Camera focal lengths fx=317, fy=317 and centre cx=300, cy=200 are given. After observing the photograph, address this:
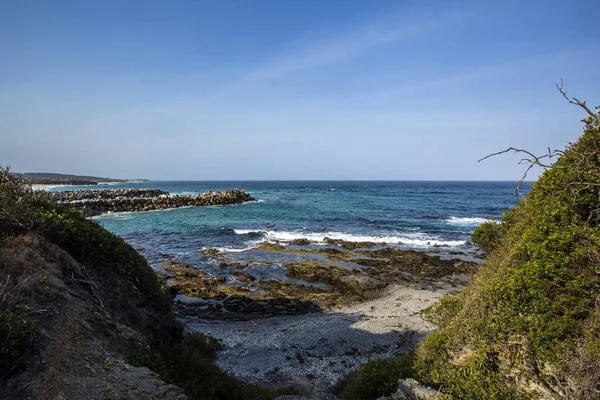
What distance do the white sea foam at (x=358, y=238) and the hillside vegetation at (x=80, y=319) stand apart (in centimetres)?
2293

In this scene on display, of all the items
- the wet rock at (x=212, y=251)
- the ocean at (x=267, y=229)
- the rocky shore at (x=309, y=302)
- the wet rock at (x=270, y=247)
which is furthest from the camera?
the ocean at (x=267, y=229)

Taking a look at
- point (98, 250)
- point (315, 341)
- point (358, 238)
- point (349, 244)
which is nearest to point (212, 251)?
point (349, 244)

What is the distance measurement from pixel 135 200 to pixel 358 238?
1624 inches

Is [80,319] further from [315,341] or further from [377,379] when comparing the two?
[315,341]

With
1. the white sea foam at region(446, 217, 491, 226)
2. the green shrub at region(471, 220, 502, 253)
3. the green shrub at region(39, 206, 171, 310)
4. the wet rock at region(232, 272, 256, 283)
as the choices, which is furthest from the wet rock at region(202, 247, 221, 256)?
the white sea foam at region(446, 217, 491, 226)

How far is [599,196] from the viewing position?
4969 mm

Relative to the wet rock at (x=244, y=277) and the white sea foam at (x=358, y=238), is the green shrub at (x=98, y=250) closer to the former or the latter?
the wet rock at (x=244, y=277)

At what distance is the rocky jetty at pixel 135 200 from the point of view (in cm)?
5041

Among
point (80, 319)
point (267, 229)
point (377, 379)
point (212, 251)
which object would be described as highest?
point (80, 319)

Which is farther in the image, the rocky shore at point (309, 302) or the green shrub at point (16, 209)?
the rocky shore at point (309, 302)

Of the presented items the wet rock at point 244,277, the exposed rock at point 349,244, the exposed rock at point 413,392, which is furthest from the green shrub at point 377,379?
the exposed rock at point 349,244

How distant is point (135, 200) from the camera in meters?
54.7

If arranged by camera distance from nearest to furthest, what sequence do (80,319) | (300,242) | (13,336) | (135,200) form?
(13,336) → (80,319) → (300,242) → (135,200)

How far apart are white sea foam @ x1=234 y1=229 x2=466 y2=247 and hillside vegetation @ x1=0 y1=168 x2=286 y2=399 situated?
75.2 feet
